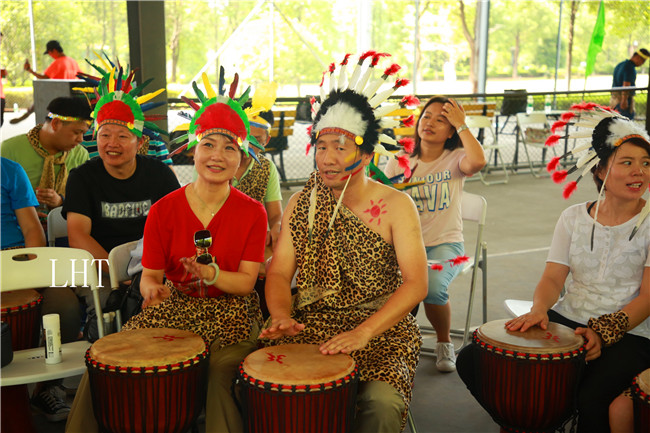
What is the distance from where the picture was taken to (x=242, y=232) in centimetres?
289

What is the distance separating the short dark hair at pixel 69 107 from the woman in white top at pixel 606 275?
286 cm

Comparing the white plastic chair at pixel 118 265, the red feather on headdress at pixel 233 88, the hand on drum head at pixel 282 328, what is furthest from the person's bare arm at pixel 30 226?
the hand on drum head at pixel 282 328

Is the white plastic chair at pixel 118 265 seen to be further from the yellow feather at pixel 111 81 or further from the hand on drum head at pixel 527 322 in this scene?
the hand on drum head at pixel 527 322

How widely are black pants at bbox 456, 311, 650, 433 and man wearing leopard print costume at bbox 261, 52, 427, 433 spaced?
0.41 metres

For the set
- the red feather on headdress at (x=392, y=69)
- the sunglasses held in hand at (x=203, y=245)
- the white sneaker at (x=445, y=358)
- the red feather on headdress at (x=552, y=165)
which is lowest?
the white sneaker at (x=445, y=358)

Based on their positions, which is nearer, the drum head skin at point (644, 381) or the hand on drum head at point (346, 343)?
the drum head skin at point (644, 381)

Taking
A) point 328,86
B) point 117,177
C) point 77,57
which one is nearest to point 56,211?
point 117,177

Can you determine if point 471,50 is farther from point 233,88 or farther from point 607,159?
point 233,88

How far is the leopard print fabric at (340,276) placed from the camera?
2.78 meters

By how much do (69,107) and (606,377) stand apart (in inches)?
136

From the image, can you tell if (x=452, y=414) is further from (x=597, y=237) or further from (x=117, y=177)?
(x=117, y=177)

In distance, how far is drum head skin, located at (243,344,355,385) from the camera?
7.45 ft

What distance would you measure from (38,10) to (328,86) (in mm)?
13766

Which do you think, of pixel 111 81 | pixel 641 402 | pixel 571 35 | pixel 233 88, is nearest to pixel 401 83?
pixel 233 88
